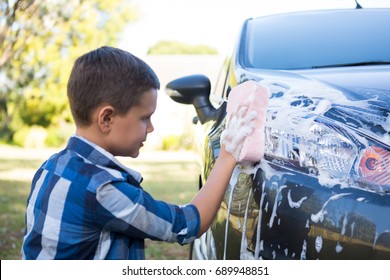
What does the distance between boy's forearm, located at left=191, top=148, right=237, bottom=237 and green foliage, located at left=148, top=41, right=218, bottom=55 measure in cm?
4814

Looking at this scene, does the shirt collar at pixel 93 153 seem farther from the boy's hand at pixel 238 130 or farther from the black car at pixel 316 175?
the black car at pixel 316 175

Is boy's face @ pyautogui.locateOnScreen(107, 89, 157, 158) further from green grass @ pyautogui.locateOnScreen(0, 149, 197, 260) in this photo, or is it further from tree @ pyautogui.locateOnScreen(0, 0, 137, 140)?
tree @ pyautogui.locateOnScreen(0, 0, 137, 140)

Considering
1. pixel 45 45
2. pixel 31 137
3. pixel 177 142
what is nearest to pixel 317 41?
pixel 45 45

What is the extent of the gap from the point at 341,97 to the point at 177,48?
49.9 m

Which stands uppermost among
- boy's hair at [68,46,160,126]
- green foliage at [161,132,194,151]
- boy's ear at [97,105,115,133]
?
boy's hair at [68,46,160,126]

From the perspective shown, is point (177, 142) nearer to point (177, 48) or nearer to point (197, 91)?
point (197, 91)

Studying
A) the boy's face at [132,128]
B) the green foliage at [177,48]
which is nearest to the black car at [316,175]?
the boy's face at [132,128]

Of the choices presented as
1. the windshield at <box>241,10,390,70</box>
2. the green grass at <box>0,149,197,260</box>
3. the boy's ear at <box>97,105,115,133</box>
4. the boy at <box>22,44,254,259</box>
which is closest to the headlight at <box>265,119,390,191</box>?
the boy at <box>22,44,254,259</box>

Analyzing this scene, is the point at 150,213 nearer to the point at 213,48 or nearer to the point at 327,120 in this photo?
the point at 327,120

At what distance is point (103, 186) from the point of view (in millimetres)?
1679

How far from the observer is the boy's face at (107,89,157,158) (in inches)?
69.5

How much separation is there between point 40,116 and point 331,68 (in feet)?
72.5

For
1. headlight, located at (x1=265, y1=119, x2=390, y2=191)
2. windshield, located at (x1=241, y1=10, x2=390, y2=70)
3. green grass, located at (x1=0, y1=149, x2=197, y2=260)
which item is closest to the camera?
headlight, located at (x1=265, y1=119, x2=390, y2=191)
